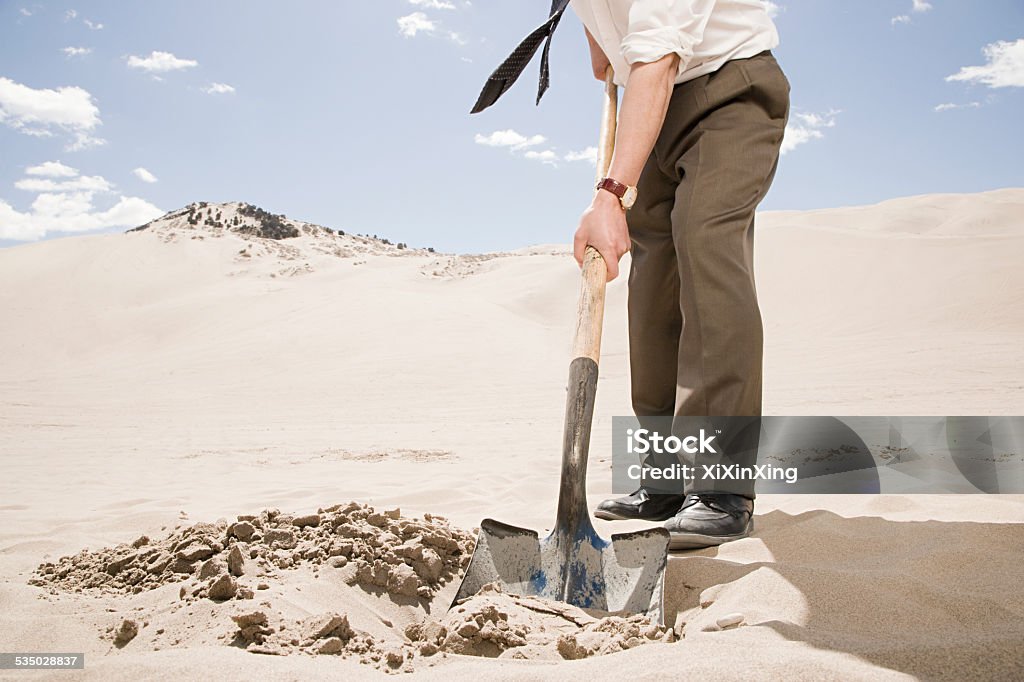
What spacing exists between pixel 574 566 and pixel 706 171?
118 cm

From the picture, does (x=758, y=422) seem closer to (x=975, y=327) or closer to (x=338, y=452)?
(x=338, y=452)

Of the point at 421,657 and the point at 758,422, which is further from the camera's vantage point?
the point at 758,422

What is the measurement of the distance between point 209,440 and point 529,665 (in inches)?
207

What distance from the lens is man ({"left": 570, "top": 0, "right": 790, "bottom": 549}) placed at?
75.2 inches

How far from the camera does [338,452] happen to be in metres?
4.94

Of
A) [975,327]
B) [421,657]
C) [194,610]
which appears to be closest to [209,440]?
[194,610]

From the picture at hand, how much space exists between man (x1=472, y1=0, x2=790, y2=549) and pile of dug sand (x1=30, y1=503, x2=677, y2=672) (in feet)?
2.10

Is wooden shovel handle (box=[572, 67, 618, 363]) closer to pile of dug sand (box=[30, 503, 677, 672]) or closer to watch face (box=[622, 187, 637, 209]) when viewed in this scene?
watch face (box=[622, 187, 637, 209])

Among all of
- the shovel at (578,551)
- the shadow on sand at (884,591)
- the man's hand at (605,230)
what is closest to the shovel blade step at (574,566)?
the shovel at (578,551)

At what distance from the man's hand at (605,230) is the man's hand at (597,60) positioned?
915mm

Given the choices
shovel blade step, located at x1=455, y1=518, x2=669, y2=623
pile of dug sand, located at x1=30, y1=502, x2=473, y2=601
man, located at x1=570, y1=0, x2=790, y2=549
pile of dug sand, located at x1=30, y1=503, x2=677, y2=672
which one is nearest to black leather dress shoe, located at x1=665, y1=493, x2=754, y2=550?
man, located at x1=570, y1=0, x2=790, y2=549

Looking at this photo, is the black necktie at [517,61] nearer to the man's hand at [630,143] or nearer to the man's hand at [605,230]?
the man's hand at [630,143]

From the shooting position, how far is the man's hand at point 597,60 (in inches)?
101

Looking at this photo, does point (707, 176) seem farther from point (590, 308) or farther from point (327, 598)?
point (327, 598)
